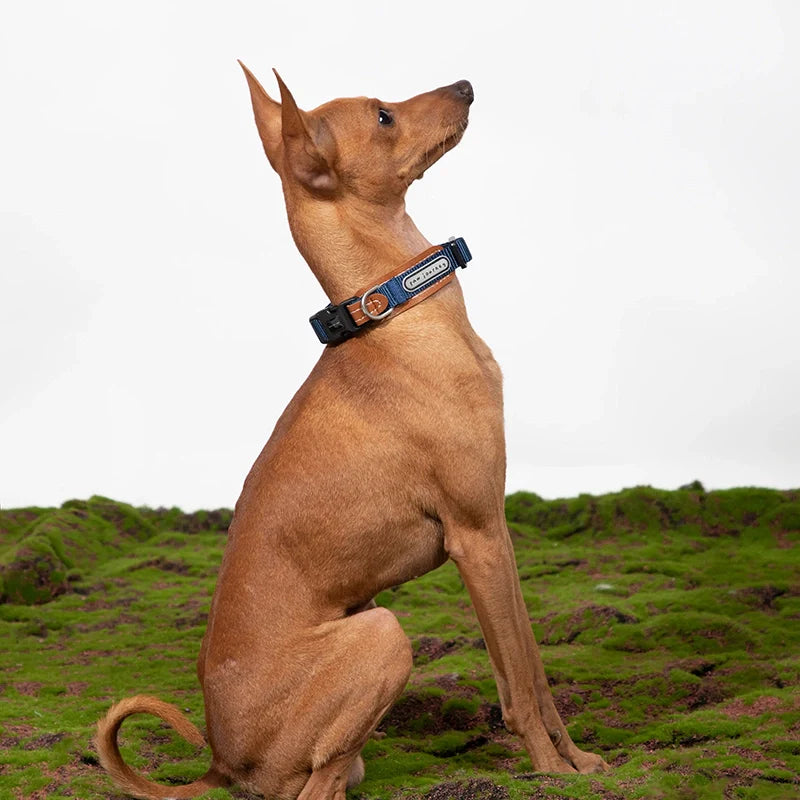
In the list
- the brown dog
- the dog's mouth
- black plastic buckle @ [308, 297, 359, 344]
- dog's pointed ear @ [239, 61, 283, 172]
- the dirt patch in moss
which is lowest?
the dirt patch in moss

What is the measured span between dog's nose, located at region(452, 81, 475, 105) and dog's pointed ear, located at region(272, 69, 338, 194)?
2.52ft

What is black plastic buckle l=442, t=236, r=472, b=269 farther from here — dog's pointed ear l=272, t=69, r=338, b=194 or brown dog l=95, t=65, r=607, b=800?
dog's pointed ear l=272, t=69, r=338, b=194

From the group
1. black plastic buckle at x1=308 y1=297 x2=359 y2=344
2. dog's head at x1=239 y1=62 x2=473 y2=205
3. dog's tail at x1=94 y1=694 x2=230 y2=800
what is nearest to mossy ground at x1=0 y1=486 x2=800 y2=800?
dog's tail at x1=94 y1=694 x2=230 y2=800

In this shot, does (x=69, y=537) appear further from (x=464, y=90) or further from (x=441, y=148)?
(x=464, y=90)

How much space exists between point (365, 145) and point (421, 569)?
216 centimetres

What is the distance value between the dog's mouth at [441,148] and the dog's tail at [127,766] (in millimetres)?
2935

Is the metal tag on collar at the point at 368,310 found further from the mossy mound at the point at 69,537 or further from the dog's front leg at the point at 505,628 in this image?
the mossy mound at the point at 69,537

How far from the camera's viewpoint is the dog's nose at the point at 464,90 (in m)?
6.42

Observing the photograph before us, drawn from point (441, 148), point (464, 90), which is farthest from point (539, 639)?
point (464, 90)

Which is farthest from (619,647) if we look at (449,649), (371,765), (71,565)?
(71,565)

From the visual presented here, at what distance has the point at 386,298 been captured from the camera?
6.10 m

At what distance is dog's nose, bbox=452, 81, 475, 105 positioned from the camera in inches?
253

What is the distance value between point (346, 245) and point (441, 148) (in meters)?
0.73

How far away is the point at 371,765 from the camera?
662 centimetres
